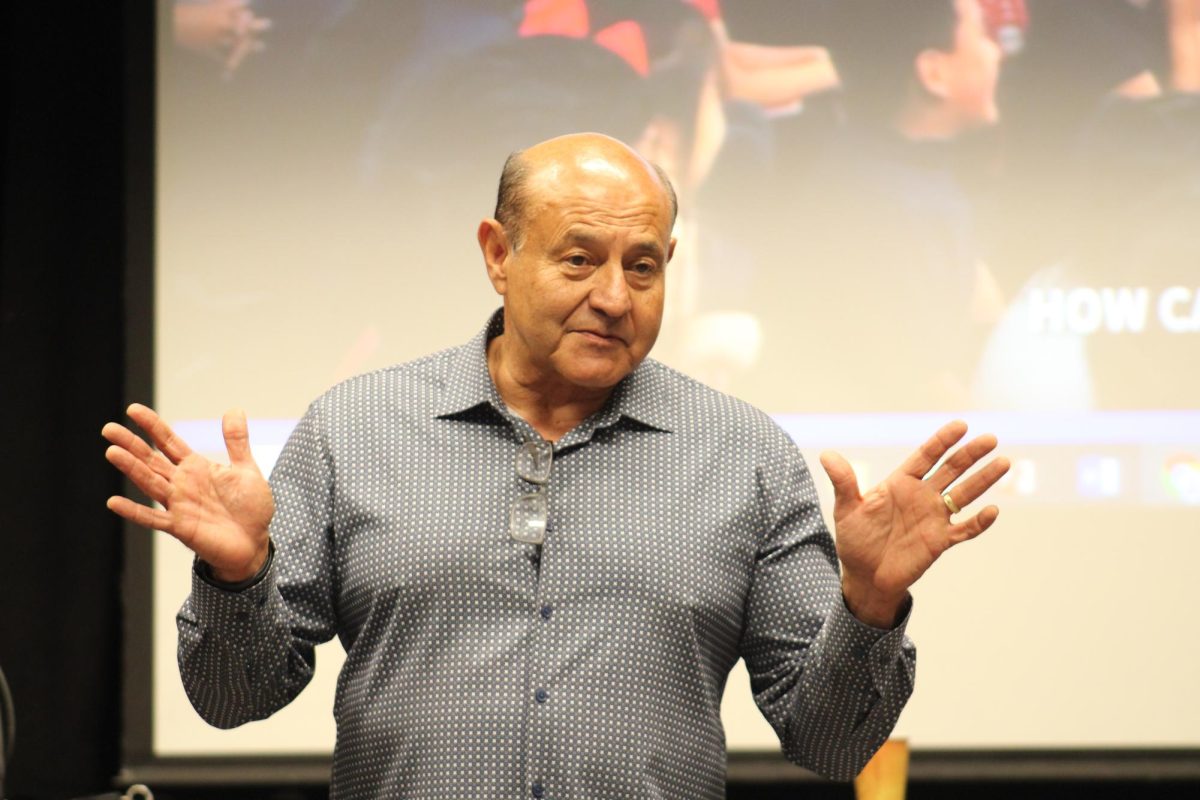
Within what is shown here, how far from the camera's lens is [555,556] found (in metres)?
→ 1.92

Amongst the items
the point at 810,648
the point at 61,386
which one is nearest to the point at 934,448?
the point at 810,648

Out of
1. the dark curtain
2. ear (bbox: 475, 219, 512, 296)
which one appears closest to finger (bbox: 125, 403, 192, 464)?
ear (bbox: 475, 219, 512, 296)

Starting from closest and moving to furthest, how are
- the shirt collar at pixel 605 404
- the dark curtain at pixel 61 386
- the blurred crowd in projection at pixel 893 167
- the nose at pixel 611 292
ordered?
the nose at pixel 611 292, the shirt collar at pixel 605 404, the blurred crowd in projection at pixel 893 167, the dark curtain at pixel 61 386

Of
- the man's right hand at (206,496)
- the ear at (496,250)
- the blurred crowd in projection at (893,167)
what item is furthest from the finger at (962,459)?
the blurred crowd in projection at (893,167)

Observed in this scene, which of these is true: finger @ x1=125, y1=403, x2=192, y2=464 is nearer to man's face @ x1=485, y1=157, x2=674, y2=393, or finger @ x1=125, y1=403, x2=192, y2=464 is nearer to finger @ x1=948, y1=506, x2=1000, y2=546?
man's face @ x1=485, y1=157, x2=674, y2=393

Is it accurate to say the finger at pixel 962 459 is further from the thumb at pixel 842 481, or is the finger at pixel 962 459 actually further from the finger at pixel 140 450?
the finger at pixel 140 450

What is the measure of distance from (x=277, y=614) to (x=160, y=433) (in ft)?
0.93

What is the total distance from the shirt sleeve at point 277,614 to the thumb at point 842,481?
0.67 meters

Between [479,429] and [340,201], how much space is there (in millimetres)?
1738

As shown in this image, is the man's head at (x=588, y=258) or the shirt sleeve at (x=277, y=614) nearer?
the shirt sleeve at (x=277, y=614)

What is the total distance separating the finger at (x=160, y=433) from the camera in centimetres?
166

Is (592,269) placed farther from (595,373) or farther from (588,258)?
(595,373)

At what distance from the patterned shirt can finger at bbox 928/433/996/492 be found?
0.19 m

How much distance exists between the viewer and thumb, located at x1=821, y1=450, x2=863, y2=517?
65.3 inches
